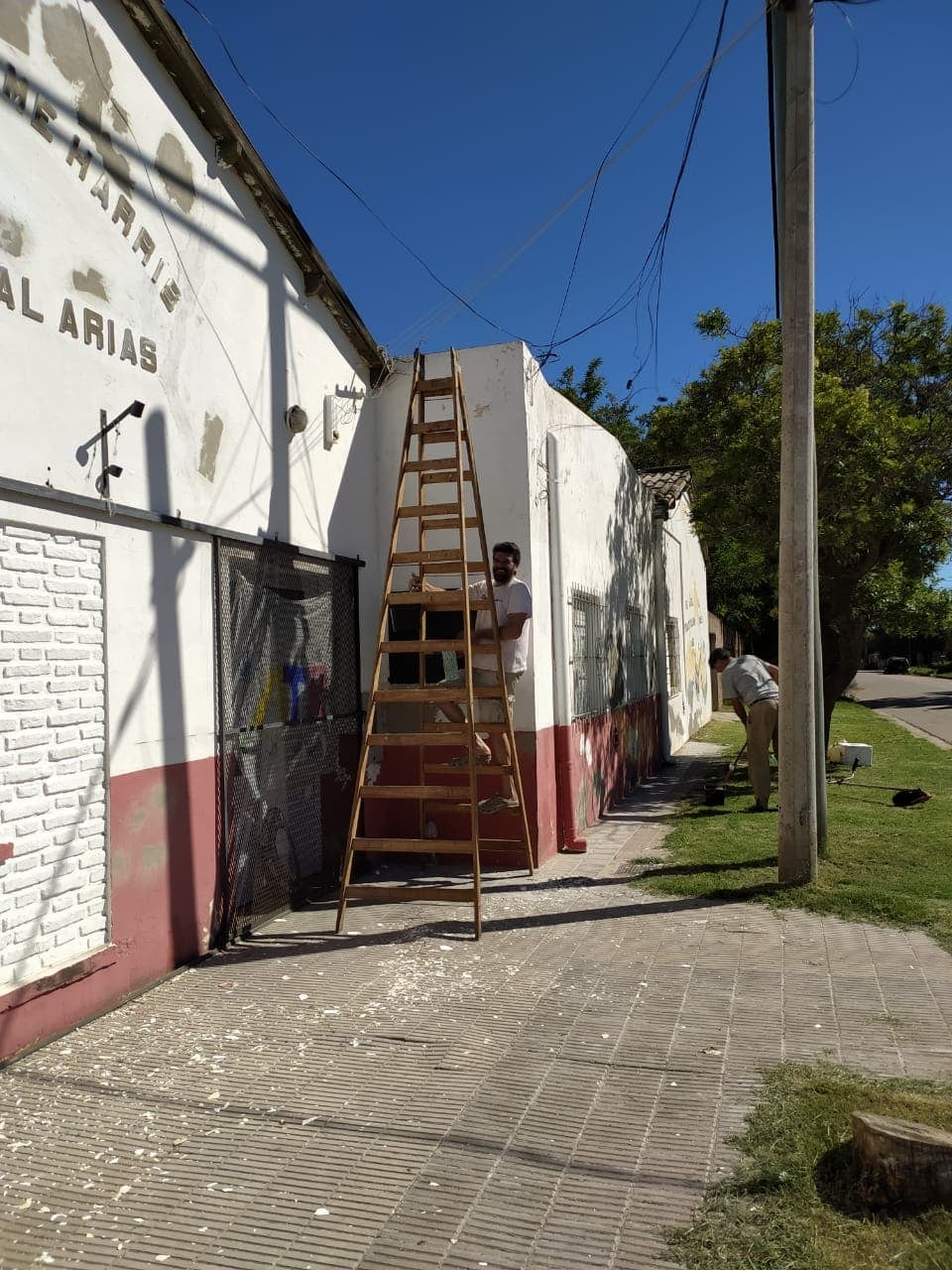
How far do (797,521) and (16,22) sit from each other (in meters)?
5.45

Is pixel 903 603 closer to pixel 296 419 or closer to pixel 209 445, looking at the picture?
pixel 296 419

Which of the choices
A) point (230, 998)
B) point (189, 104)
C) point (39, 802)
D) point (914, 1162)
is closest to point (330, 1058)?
point (230, 998)

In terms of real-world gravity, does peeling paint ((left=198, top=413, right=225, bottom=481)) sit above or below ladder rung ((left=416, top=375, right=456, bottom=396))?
below

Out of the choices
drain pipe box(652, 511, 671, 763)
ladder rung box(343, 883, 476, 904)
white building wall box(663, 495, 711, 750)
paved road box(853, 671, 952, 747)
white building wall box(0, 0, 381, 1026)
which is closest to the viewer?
white building wall box(0, 0, 381, 1026)

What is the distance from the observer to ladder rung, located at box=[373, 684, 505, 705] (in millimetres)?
6117

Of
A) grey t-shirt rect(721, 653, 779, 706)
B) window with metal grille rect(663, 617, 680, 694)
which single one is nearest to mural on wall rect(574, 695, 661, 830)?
grey t-shirt rect(721, 653, 779, 706)

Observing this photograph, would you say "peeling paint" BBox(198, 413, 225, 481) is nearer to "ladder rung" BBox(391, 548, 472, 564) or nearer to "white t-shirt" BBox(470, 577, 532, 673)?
"ladder rung" BBox(391, 548, 472, 564)

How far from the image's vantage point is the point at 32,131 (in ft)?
14.5

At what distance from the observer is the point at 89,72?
190 inches

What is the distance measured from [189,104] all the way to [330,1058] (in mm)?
5536

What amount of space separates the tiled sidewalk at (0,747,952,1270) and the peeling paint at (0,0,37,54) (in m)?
4.70

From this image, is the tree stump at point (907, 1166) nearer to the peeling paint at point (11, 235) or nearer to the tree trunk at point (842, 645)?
the peeling paint at point (11, 235)

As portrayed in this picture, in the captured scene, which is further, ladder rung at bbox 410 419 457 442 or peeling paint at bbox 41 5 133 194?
ladder rung at bbox 410 419 457 442

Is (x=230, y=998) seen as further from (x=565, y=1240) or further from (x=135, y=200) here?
(x=135, y=200)
